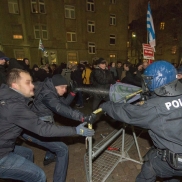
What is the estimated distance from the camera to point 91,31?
20.6 m

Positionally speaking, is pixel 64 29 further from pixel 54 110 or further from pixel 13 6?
pixel 54 110

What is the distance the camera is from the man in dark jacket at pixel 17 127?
1.64 meters

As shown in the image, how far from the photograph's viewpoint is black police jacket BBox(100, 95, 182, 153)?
4.82 feet

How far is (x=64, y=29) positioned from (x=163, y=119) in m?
19.9

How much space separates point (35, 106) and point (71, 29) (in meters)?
19.0

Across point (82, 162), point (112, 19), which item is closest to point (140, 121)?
point (82, 162)

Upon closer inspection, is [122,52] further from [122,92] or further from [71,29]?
[122,92]

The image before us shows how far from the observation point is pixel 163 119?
1.47 meters

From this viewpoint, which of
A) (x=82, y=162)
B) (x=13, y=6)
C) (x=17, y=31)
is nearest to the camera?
(x=82, y=162)

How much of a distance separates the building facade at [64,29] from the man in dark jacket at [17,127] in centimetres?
1615

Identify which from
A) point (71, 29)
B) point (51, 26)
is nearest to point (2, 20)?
point (51, 26)

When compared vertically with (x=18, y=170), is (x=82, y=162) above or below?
below

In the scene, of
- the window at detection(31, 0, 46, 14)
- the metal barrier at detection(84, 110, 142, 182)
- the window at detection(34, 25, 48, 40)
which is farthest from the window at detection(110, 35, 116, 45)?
the metal barrier at detection(84, 110, 142, 182)

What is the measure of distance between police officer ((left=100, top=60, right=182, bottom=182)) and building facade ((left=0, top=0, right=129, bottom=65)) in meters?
16.8
